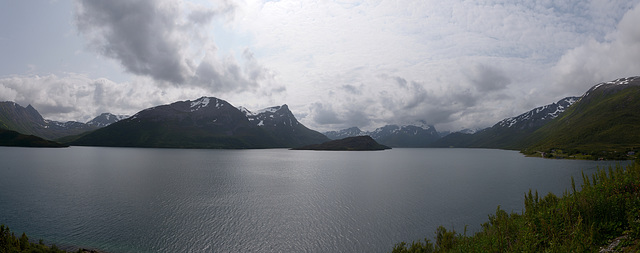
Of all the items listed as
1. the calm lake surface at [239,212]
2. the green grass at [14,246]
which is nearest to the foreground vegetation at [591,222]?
the calm lake surface at [239,212]

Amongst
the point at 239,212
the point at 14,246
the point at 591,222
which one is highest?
the point at 591,222

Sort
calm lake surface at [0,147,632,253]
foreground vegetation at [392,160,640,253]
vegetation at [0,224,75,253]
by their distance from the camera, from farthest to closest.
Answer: calm lake surface at [0,147,632,253] < vegetation at [0,224,75,253] < foreground vegetation at [392,160,640,253]

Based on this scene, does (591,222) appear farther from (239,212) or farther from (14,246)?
(239,212)

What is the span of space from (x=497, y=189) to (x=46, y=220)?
93717 mm

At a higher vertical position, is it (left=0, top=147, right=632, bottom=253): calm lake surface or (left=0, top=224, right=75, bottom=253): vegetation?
(left=0, top=224, right=75, bottom=253): vegetation

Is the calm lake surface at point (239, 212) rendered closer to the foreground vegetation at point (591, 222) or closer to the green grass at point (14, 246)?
the green grass at point (14, 246)

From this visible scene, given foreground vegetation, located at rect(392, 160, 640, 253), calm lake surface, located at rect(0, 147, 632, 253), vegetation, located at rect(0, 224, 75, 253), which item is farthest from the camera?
calm lake surface, located at rect(0, 147, 632, 253)

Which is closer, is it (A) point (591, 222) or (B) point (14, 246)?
(A) point (591, 222)

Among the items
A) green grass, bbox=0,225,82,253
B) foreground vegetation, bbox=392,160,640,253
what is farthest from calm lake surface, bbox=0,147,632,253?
foreground vegetation, bbox=392,160,640,253

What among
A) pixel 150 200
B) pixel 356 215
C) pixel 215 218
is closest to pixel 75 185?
pixel 150 200

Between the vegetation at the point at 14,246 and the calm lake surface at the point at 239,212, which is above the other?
the vegetation at the point at 14,246

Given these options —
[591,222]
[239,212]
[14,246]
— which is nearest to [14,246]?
[14,246]

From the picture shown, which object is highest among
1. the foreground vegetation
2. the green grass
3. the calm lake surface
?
the foreground vegetation

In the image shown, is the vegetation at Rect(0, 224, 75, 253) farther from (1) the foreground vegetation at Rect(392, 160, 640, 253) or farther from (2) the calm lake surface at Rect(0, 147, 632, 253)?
(1) the foreground vegetation at Rect(392, 160, 640, 253)
